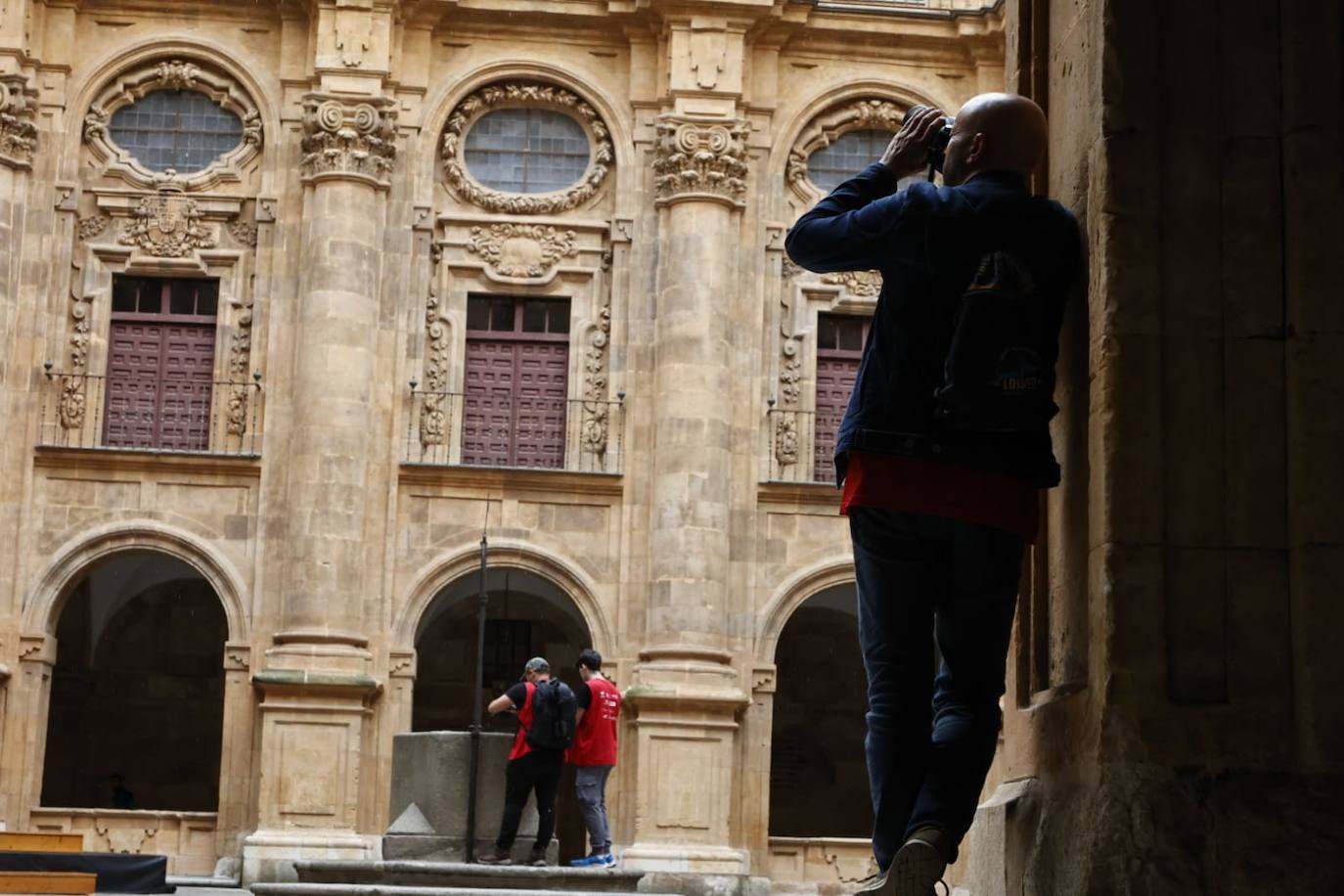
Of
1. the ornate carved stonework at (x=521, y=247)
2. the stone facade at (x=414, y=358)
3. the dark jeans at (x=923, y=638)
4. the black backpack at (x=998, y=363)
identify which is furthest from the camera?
the ornate carved stonework at (x=521, y=247)

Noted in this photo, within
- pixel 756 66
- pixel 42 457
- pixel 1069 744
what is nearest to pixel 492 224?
pixel 756 66

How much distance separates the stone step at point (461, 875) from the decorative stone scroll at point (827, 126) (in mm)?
14849

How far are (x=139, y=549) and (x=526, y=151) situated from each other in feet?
22.5

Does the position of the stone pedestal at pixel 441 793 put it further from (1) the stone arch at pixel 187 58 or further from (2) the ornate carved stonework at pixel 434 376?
(1) the stone arch at pixel 187 58

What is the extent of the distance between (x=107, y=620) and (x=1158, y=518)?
91.9ft

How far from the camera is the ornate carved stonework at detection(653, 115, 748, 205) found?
27312 mm

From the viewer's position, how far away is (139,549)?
26.7 metres

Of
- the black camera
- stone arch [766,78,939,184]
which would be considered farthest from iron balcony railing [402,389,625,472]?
the black camera

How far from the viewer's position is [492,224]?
91.5 feet

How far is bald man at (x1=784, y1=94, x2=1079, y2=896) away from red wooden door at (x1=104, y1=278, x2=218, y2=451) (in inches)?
933

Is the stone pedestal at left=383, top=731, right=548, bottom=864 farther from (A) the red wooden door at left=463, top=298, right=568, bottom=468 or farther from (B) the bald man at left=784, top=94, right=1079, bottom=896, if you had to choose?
(A) the red wooden door at left=463, top=298, right=568, bottom=468

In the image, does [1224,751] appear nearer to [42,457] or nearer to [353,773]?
[353,773]

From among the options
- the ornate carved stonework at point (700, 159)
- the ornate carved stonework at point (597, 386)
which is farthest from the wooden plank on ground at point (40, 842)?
the ornate carved stonework at point (700, 159)

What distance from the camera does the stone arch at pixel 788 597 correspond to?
27.1 meters
